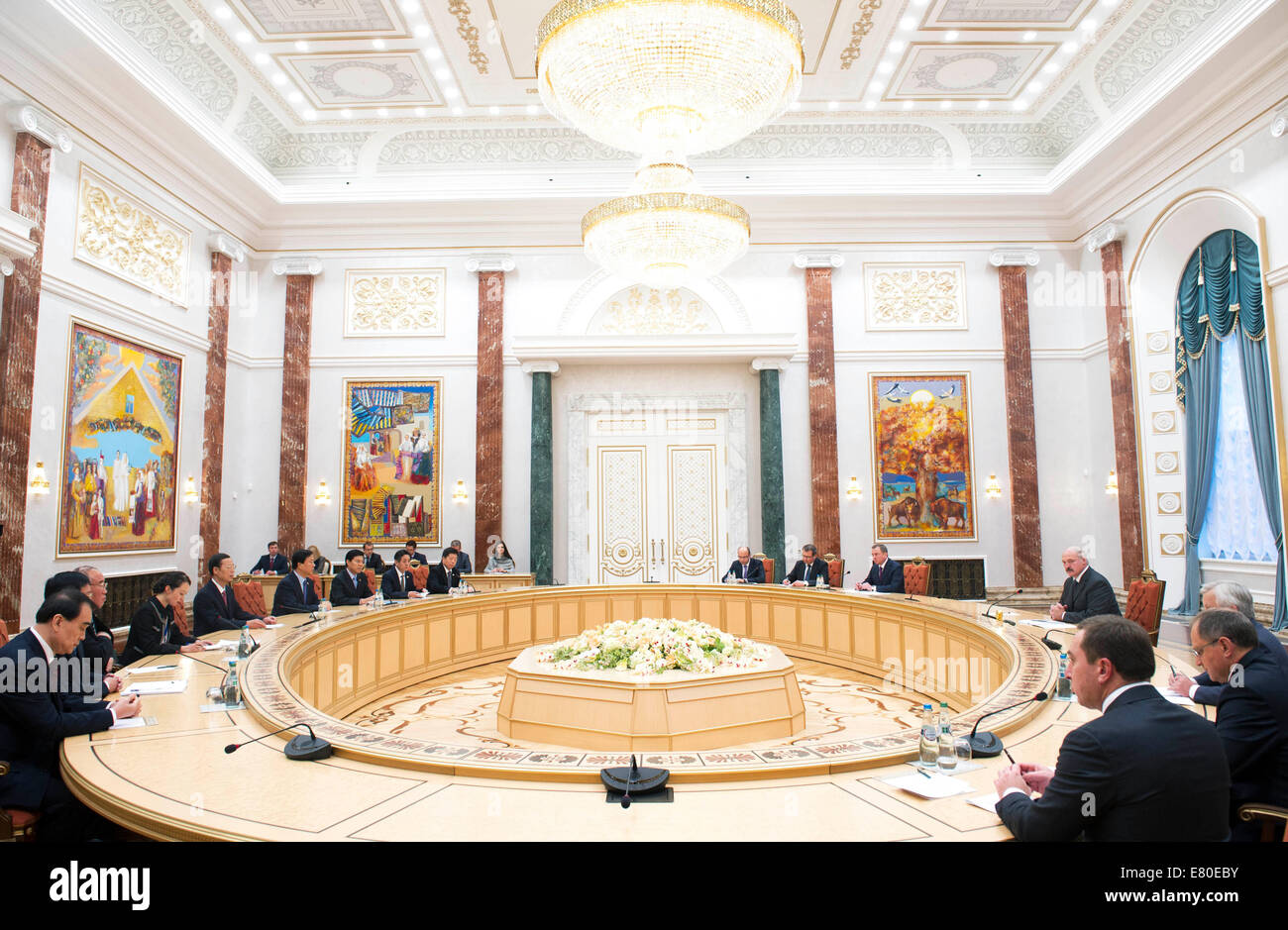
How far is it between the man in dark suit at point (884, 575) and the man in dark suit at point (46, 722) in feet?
23.7

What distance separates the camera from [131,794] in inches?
93.7

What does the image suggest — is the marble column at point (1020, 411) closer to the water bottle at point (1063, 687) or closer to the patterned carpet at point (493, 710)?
the patterned carpet at point (493, 710)

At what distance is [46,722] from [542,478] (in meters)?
8.90

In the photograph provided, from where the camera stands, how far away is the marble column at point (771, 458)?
11586mm

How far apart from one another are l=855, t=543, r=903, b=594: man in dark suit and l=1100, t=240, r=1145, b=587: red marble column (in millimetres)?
4254

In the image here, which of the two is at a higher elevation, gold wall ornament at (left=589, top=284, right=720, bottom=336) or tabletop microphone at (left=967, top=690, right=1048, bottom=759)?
gold wall ornament at (left=589, top=284, right=720, bottom=336)

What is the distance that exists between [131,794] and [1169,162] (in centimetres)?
1209

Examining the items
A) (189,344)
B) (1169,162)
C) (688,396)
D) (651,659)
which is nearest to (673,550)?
(688,396)

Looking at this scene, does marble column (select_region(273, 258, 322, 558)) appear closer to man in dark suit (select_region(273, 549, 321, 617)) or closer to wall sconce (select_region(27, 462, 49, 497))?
wall sconce (select_region(27, 462, 49, 497))

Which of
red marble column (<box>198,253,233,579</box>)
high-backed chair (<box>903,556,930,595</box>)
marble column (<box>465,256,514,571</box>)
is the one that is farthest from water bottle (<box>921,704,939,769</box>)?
red marble column (<box>198,253,233,579</box>)

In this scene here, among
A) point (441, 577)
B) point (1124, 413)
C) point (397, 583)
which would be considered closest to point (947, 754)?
point (397, 583)

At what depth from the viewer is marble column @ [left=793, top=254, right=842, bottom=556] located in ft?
38.4

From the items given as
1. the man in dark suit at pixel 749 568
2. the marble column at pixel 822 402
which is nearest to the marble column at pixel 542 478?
the man in dark suit at pixel 749 568

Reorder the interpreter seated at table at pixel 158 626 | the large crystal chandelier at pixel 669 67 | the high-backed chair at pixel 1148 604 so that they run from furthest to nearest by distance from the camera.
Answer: the high-backed chair at pixel 1148 604
the interpreter seated at table at pixel 158 626
the large crystal chandelier at pixel 669 67
